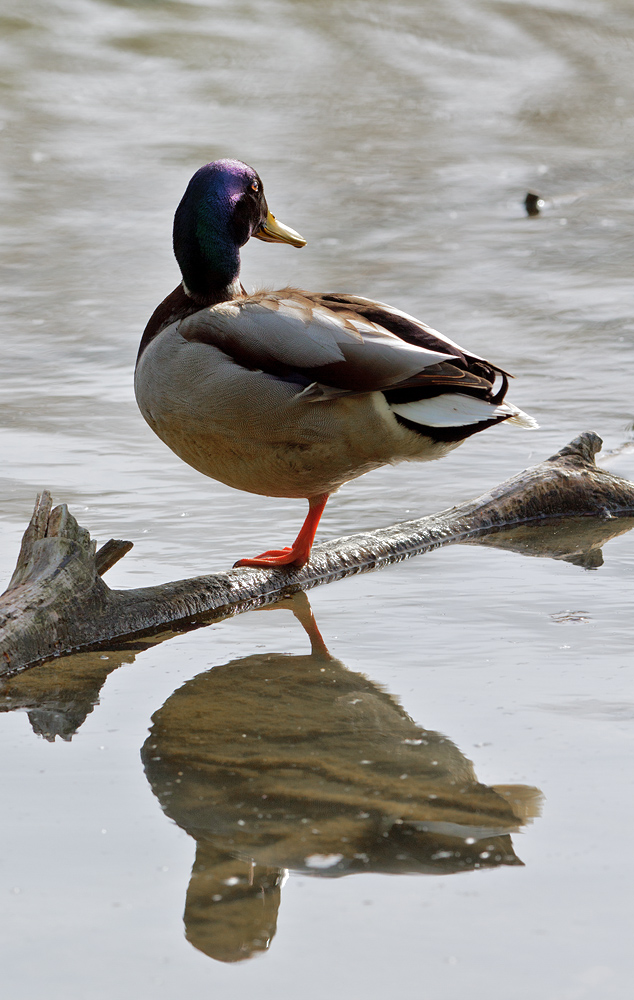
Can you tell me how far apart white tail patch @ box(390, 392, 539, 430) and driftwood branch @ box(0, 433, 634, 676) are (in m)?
0.65

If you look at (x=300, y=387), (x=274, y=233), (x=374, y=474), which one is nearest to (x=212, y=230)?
(x=274, y=233)

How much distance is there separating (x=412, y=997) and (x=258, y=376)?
2.01 metres

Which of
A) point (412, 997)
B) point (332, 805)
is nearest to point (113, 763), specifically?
point (332, 805)

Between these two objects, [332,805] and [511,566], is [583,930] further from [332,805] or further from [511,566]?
[511,566]

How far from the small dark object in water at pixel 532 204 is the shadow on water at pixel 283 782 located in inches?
307

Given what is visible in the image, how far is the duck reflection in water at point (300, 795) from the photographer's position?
2396 mm

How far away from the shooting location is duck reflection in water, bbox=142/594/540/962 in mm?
2396

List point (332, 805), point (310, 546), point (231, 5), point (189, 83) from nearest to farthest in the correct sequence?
point (332, 805)
point (310, 546)
point (189, 83)
point (231, 5)

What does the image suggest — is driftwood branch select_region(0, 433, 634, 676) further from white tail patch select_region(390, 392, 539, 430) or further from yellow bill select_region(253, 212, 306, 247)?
yellow bill select_region(253, 212, 306, 247)

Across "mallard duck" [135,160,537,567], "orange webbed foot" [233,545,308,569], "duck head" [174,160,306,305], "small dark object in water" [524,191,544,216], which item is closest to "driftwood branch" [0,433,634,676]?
"orange webbed foot" [233,545,308,569]

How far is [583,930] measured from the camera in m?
2.21

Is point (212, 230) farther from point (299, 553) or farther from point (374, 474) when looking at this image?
point (374, 474)

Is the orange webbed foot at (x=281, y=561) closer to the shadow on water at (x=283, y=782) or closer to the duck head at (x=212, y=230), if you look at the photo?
the shadow on water at (x=283, y=782)

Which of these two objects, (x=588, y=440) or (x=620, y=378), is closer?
(x=588, y=440)
